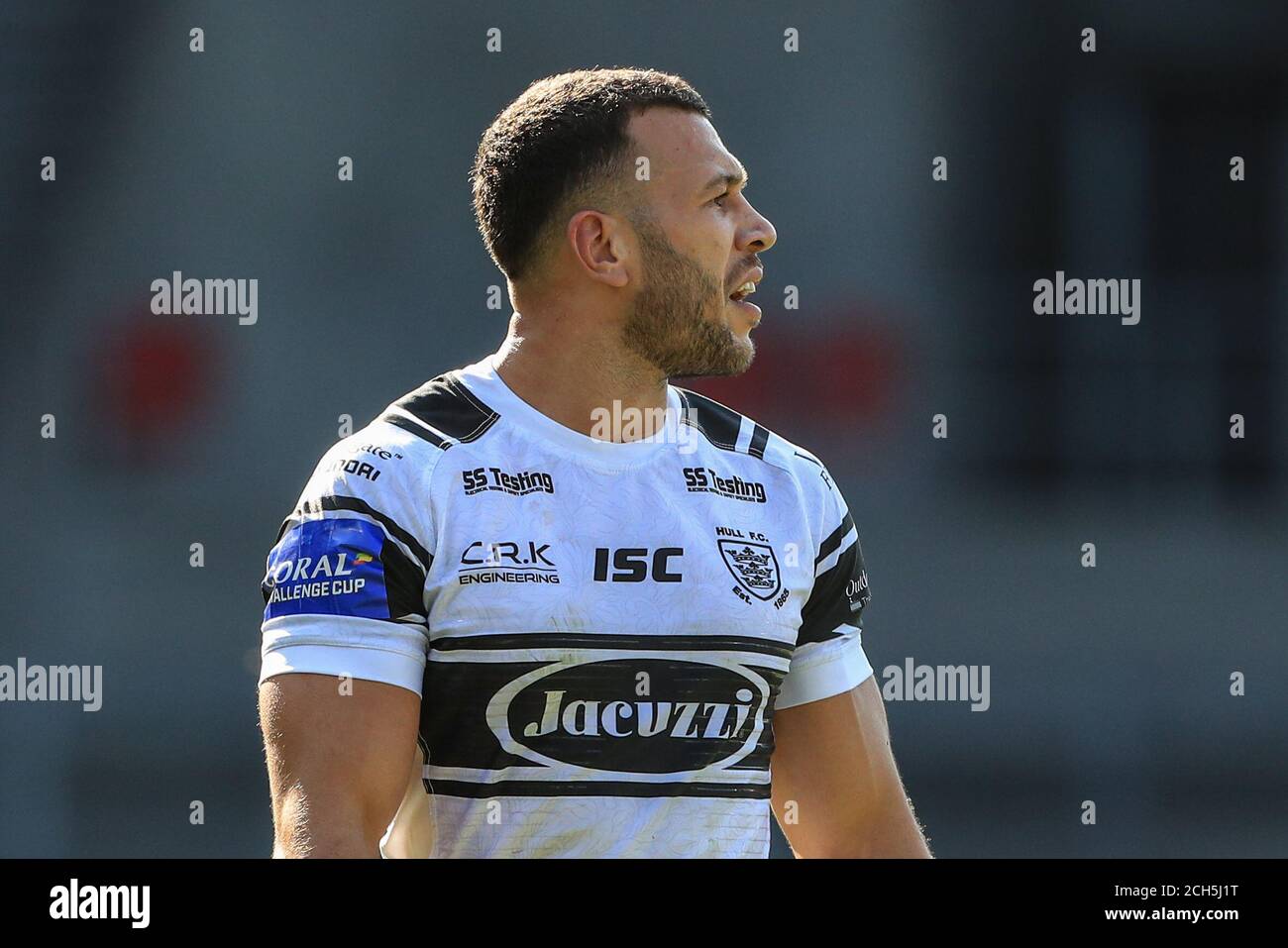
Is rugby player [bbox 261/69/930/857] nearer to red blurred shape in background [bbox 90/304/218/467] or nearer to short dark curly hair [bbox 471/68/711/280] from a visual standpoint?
short dark curly hair [bbox 471/68/711/280]

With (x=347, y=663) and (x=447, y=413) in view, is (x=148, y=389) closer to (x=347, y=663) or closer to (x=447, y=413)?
(x=447, y=413)

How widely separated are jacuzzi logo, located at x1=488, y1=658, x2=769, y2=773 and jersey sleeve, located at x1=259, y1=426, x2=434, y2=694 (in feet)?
0.62

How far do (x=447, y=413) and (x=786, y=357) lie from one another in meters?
4.65

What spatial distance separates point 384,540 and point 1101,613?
5.38 metres

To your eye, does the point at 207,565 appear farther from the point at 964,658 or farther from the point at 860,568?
the point at 860,568

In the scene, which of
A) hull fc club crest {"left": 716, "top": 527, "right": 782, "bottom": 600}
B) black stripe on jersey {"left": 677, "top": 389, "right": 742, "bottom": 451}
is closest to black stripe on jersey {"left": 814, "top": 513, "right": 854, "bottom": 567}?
hull fc club crest {"left": 716, "top": 527, "right": 782, "bottom": 600}

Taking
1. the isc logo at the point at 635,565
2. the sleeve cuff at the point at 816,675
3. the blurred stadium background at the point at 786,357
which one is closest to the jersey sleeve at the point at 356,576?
the isc logo at the point at 635,565

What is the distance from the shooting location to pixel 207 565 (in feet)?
23.3

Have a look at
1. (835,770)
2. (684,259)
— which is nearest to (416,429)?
(684,259)

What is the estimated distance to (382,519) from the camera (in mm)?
2656

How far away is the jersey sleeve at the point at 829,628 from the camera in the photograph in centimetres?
297

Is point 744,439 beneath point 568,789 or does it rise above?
above

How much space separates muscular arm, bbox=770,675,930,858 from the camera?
9.73 feet

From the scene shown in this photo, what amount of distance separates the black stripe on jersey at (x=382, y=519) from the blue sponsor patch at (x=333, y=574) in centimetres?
2
